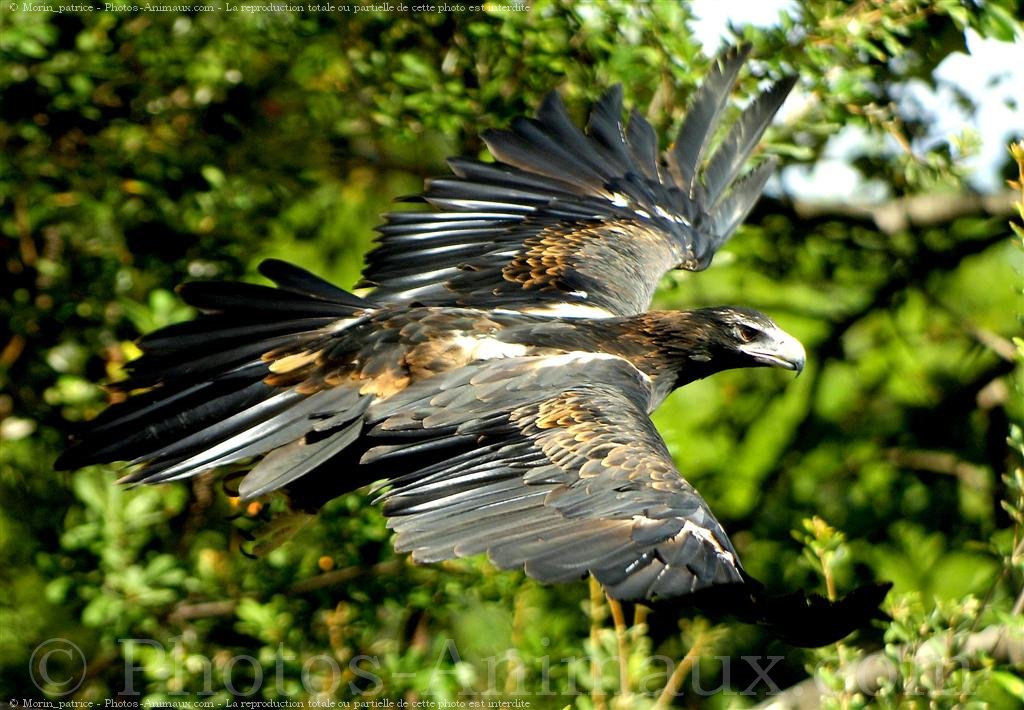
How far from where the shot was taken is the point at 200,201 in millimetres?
5004

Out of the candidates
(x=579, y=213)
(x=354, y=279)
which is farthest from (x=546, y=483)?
(x=354, y=279)

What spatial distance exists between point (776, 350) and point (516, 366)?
1.02m

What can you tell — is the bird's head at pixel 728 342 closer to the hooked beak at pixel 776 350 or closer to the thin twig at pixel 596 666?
the hooked beak at pixel 776 350

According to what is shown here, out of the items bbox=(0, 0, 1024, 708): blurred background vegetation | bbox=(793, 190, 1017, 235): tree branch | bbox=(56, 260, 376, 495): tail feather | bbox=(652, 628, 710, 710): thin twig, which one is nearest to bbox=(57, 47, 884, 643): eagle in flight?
bbox=(56, 260, 376, 495): tail feather

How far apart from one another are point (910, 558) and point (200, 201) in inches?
118

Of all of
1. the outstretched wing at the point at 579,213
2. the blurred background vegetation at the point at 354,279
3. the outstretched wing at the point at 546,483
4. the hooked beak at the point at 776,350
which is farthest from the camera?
the outstretched wing at the point at 579,213

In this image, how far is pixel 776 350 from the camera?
4.41 m

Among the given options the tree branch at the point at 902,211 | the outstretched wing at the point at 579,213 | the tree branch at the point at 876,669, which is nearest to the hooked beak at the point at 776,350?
the outstretched wing at the point at 579,213

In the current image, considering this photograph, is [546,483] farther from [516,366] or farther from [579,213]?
[579,213]

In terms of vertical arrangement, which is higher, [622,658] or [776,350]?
[776,350]

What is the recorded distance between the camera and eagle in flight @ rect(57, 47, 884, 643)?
3.29 metres

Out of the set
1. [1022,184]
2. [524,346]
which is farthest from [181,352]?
[1022,184]

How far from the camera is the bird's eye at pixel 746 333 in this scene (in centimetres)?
441

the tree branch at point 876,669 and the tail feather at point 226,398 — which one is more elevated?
the tail feather at point 226,398
